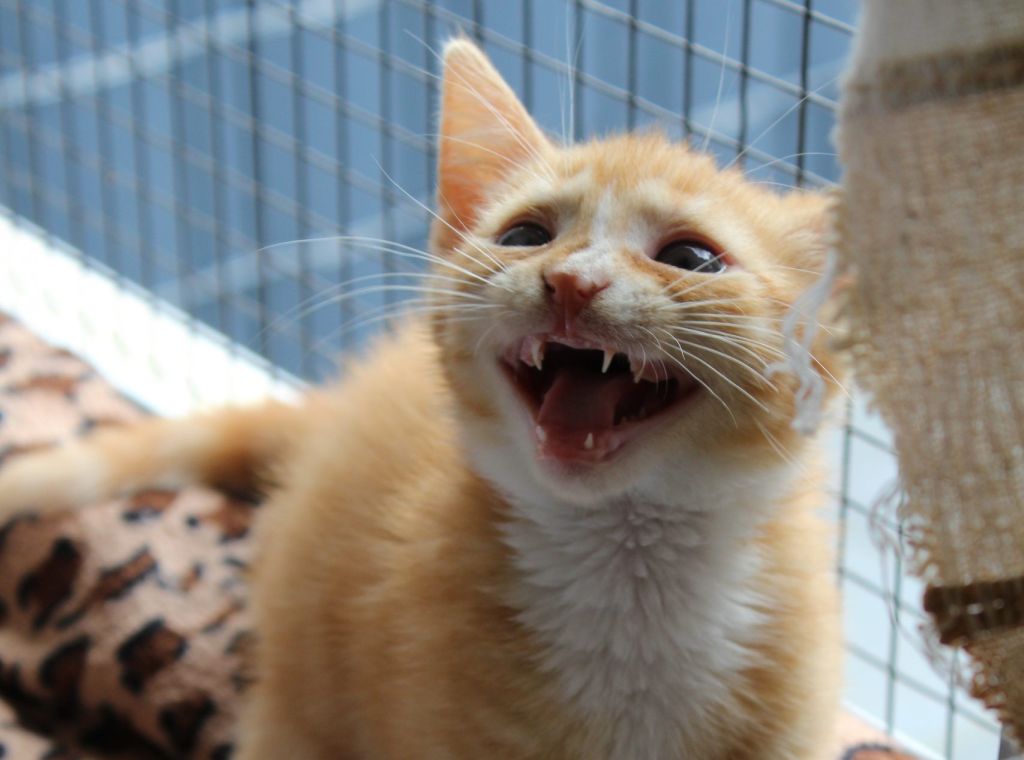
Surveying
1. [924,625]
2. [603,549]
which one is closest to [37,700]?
[603,549]

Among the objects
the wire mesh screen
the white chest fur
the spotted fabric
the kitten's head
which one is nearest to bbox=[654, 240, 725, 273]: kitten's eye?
the kitten's head

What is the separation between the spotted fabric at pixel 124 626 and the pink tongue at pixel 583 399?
692mm

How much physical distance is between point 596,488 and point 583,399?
0.06 metres

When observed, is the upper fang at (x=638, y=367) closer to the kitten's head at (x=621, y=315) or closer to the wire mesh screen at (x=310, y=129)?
the kitten's head at (x=621, y=315)

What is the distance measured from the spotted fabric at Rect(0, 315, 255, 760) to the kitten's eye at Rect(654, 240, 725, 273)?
0.77m

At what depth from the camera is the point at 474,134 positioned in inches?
45.9

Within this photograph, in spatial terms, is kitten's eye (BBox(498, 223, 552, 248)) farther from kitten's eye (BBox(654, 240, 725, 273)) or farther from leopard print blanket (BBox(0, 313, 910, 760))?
leopard print blanket (BBox(0, 313, 910, 760))

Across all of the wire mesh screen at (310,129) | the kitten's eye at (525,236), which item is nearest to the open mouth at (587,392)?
the kitten's eye at (525,236)

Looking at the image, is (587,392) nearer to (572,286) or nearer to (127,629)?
(572,286)

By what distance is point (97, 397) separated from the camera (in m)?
1.83

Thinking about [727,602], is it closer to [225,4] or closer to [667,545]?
[667,545]

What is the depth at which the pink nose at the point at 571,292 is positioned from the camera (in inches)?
35.5

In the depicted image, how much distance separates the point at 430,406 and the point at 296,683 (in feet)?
0.97

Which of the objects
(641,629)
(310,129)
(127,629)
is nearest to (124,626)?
(127,629)
